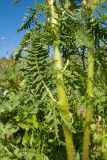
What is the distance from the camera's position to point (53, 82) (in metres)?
2.76

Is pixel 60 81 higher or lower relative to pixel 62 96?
higher

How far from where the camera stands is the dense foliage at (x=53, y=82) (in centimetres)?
269

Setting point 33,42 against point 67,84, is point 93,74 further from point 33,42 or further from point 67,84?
point 33,42

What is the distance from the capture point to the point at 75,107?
3193mm

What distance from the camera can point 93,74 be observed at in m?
2.77

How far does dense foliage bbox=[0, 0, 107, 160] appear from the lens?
2688mm

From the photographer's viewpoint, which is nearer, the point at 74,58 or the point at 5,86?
the point at 74,58

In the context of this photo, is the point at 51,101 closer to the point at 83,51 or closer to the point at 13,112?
the point at 83,51

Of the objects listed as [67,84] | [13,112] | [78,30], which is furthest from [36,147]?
[78,30]

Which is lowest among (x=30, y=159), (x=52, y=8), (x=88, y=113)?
(x=30, y=159)

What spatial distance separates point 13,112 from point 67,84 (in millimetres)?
754

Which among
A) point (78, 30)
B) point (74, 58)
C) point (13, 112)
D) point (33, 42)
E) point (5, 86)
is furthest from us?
point (5, 86)

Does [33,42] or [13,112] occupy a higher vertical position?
[33,42]

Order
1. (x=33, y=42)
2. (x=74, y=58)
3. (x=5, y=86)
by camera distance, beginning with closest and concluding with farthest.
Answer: (x=33, y=42) → (x=74, y=58) → (x=5, y=86)
